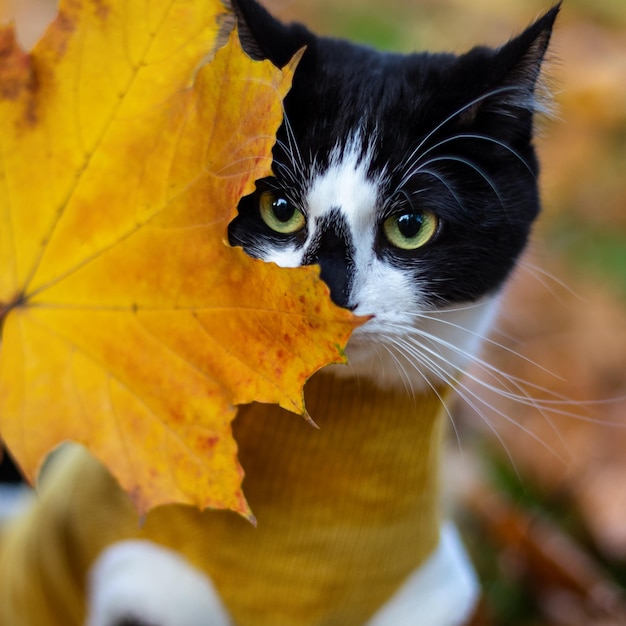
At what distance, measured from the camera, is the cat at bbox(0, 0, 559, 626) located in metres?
0.71

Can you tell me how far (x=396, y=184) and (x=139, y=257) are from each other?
23 cm

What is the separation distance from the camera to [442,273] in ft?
2.41

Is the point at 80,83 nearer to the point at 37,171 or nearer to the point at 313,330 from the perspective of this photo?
the point at 37,171

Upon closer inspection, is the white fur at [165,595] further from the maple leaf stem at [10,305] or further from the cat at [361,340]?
the maple leaf stem at [10,305]

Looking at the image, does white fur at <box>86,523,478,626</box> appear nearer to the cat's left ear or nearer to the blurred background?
the blurred background

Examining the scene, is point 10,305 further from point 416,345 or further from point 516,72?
→ point 516,72

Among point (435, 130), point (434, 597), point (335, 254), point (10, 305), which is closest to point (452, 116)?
→ point (435, 130)

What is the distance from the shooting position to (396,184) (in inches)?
28.1

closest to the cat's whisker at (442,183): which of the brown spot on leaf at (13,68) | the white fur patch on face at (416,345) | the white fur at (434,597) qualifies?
the white fur patch on face at (416,345)

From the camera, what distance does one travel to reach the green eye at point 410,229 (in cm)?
72

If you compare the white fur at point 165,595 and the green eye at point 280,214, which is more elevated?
the green eye at point 280,214

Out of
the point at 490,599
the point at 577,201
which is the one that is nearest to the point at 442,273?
the point at 490,599

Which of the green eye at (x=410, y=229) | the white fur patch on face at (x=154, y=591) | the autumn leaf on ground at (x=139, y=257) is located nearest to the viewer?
the autumn leaf on ground at (x=139, y=257)

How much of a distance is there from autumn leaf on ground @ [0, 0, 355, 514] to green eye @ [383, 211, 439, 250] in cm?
16
